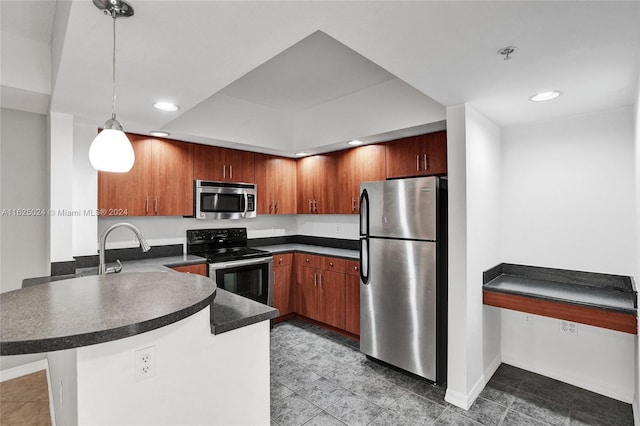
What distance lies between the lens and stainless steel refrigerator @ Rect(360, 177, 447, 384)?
103 inches

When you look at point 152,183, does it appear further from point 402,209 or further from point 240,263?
point 402,209

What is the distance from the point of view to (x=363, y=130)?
3.32 meters

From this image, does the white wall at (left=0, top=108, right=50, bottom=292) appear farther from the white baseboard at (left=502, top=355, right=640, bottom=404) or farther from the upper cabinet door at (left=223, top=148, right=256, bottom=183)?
the white baseboard at (left=502, top=355, right=640, bottom=404)

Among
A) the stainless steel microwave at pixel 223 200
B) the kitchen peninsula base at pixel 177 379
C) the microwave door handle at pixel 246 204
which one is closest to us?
the kitchen peninsula base at pixel 177 379

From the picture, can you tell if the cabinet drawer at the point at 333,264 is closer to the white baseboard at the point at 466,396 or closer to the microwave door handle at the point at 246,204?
the microwave door handle at the point at 246,204

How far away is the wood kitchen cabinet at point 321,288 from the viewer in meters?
3.67

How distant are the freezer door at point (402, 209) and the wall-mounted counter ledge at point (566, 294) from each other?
0.67 m

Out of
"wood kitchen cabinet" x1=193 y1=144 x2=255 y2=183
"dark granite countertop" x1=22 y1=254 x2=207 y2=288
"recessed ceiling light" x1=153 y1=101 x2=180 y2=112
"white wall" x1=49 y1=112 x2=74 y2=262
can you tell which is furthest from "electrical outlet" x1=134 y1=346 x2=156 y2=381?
"wood kitchen cabinet" x1=193 y1=144 x2=255 y2=183

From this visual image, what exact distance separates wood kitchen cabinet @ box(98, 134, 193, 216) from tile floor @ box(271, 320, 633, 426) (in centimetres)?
194

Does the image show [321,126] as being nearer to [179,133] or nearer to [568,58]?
[179,133]

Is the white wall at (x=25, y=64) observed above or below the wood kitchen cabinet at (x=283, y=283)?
above

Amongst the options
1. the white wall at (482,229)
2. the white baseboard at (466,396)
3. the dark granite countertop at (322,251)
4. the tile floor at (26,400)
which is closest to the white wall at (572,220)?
the white wall at (482,229)

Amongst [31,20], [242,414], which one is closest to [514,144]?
[242,414]

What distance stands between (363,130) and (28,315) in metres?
2.92
